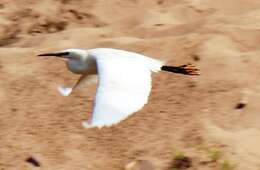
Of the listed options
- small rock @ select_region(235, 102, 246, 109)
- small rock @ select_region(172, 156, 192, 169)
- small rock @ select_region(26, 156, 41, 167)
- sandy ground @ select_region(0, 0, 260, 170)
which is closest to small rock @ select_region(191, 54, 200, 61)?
sandy ground @ select_region(0, 0, 260, 170)

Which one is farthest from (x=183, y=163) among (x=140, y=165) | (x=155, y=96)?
(x=155, y=96)

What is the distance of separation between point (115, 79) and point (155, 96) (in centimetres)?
164

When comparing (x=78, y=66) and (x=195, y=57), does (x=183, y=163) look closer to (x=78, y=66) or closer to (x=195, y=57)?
(x=78, y=66)

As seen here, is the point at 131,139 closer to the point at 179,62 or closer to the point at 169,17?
the point at 179,62

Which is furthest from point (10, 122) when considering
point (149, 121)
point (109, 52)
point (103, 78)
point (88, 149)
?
point (103, 78)

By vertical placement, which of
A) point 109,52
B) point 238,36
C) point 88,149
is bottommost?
Answer: point 88,149

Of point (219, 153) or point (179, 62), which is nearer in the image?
point (219, 153)

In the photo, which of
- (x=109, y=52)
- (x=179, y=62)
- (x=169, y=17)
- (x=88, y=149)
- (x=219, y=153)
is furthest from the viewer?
(x=169, y=17)

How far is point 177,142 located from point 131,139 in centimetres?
28

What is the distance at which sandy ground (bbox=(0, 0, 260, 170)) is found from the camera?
4613 mm

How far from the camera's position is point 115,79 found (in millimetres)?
3400

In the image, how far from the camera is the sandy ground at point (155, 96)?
4613 millimetres

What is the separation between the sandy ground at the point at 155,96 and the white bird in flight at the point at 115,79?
14.0 inches

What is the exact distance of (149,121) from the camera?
485 centimetres
